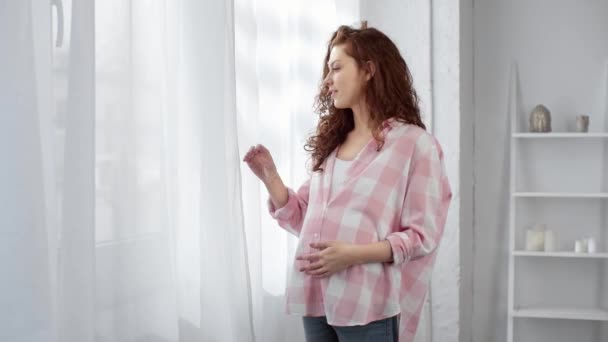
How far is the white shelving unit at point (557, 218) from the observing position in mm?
3416

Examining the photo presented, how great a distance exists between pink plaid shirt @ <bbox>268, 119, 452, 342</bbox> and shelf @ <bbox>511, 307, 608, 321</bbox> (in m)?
1.94

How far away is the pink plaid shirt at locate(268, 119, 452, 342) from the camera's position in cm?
156

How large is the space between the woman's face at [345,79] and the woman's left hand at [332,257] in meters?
0.38

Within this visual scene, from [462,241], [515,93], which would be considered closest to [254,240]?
[462,241]

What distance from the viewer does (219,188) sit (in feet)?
6.06

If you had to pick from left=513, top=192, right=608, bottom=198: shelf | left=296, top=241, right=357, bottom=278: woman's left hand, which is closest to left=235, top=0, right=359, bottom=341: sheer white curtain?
left=296, top=241, right=357, bottom=278: woman's left hand

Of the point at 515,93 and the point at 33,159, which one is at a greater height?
the point at 515,93

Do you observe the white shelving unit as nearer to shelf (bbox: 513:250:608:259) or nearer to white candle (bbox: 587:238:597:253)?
shelf (bbox: 513:250:608:259)

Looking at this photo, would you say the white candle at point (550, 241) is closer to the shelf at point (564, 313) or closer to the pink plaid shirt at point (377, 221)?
the shelf at point (564, 313)

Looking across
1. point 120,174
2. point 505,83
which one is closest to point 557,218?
point 505,83

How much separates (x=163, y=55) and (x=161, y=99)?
0.11 m

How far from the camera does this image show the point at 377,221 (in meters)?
1.59

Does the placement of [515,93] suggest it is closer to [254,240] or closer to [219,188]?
[254,240]

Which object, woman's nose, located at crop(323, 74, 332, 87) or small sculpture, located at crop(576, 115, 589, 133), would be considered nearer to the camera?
woman's nose, located at crop(323, 74, 332, 87)
